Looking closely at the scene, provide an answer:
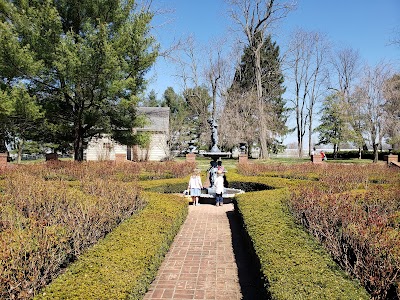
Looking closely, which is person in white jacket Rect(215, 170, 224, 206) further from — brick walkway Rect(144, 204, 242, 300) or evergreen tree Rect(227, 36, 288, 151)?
evergreen tree Rect(227, 36, 288, 151)

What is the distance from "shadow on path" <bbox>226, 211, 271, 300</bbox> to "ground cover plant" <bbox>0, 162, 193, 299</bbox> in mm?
2649

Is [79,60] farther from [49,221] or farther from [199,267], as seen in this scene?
[199,267]

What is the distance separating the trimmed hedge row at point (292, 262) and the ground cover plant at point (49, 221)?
289 centimetres

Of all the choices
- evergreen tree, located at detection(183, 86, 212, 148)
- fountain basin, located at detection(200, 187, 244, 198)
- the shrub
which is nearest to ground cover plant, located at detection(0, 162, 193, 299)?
the shrub

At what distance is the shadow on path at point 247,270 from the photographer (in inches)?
186

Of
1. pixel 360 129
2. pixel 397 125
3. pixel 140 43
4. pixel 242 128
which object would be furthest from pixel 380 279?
pixel 242 128

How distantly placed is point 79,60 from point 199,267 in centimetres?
1267

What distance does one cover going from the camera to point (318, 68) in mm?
42562

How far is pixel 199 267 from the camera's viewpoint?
577 centimetres

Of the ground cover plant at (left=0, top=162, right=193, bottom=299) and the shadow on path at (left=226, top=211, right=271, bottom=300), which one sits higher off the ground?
the ground cover plant at (left=0, top=162, right=193, bottom=299)

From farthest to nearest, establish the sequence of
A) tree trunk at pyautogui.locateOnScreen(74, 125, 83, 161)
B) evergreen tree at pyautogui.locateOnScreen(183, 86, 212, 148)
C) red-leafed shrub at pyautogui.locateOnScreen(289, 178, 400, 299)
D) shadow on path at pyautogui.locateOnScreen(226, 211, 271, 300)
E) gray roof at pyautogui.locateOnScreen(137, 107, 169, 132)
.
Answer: evergreen tree at pyautogui.locateOnScreen(183, 86, 212, 148), gray roof at pyautogui.locateOnScreen(137, 107, 169, 132), tree trunk at pyautogui.locateOnScreen(74, 125, 83, 161), shadow on path at pyautogui.locateOnScreen(226, 211, 271, 300), red-leafed shrub at pyautogui.locateOnScreen(289, 178, 400, 299)

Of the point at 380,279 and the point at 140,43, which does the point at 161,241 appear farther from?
the point at 140,43

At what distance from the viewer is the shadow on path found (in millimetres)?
4715

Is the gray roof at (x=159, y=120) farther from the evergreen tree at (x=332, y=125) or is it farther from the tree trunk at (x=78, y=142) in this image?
the evergreen tree at (x=332, y=125)
